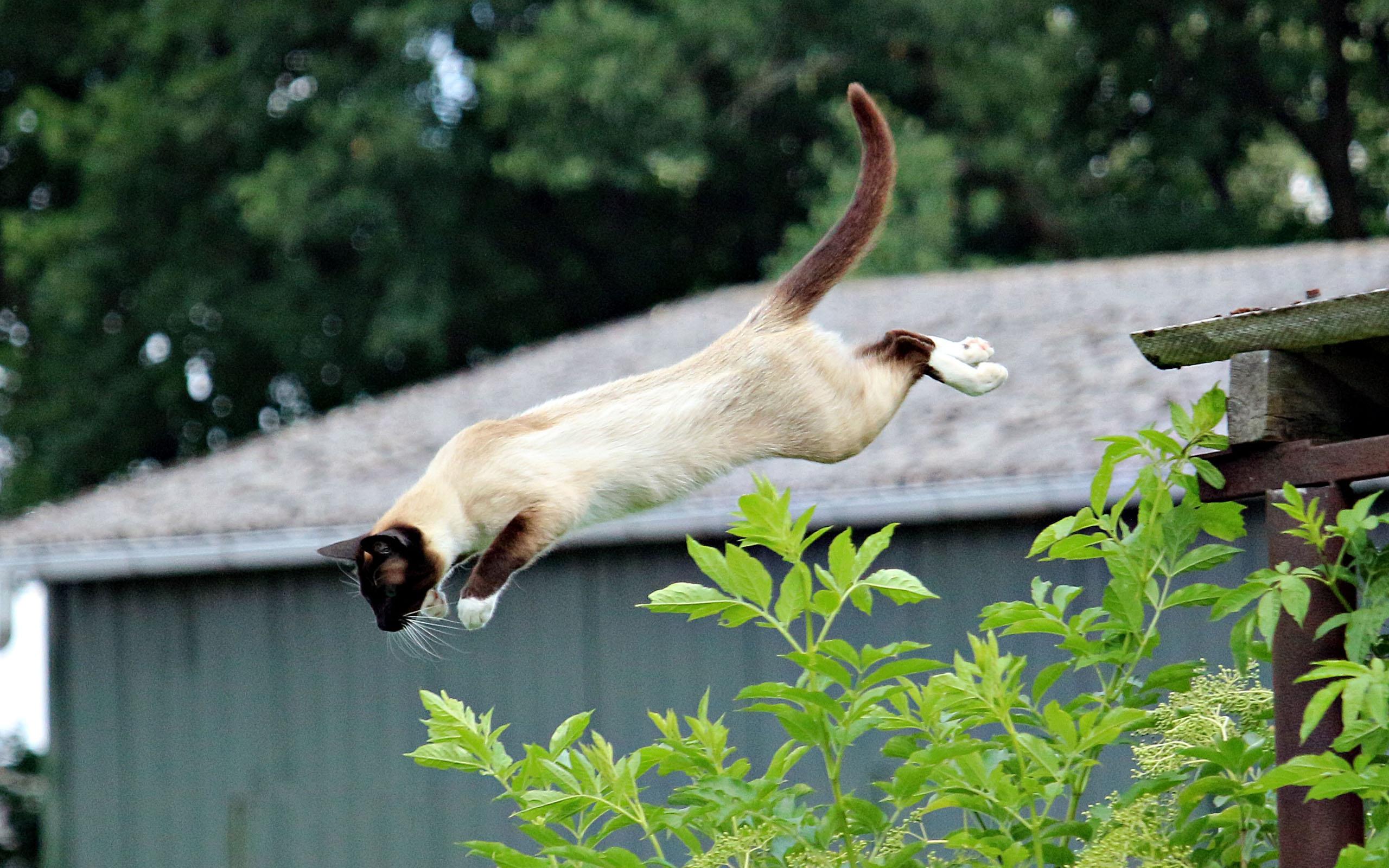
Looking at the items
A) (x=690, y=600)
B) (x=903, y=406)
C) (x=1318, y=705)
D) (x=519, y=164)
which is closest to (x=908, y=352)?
(x=690, y=600)

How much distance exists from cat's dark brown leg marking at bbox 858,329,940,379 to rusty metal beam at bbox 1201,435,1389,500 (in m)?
0.72

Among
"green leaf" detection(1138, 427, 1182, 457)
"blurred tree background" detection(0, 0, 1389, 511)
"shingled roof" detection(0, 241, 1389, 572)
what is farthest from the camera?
"blurred tree background" detection(0, 0, 1389, 511)

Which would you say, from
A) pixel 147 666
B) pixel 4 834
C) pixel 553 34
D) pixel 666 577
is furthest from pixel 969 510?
pixel 553 34

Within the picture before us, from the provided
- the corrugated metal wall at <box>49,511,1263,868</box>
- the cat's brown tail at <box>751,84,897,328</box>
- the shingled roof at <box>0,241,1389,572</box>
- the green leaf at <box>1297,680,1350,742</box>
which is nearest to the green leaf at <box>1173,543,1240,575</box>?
the green leaf at <box>1297,680,1350,742</box>

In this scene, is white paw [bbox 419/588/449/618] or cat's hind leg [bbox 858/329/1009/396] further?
cat's hind leg [bbox 858/329/1009/396]

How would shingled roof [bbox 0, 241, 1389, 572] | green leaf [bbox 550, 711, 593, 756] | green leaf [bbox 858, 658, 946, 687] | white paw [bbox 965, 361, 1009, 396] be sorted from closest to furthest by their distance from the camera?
white paw [bbox 965, 361, 1009, 396] < green leaf [bbox 858, 658, 946, 687] < green leaf [bbox 550, 711, 593, 756] < shingled roof [bbox 0, 241, 1389, 572]

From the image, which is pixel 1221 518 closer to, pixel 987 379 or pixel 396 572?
pixel 987 379

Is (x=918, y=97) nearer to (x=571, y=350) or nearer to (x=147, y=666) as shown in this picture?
(x=571, y=350)

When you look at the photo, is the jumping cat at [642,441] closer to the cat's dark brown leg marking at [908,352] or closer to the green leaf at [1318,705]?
the cat's dark brown leg marking at [908,352]

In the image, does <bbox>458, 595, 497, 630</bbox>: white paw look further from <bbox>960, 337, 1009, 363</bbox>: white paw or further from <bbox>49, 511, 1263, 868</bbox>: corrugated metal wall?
<bbox>49, 511, 1263, 868</bbox>: corrugated metal wall

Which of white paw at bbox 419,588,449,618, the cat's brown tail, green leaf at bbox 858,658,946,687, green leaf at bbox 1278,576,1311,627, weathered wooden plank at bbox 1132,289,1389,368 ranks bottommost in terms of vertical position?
green leaf at bbox 858,658,946,687

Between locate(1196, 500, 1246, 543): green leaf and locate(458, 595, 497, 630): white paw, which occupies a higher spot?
locate(1196, 500, 1246, 543): green leaf

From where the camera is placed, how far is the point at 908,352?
2180mm

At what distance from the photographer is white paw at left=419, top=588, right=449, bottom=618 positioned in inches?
Answer: 78.4
